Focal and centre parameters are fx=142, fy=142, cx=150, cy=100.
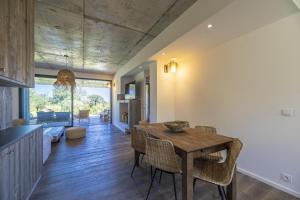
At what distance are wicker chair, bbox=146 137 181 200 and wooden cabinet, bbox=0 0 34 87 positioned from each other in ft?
5.64

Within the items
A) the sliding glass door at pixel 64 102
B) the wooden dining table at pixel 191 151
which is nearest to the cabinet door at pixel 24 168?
the wooden dining table at pixel 191 151

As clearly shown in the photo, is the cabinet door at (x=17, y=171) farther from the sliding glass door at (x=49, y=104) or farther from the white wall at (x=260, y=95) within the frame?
the sliding glass door at (x=49, y=104)

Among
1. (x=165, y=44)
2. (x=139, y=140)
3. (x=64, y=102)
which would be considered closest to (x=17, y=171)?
(x=139, y=140)

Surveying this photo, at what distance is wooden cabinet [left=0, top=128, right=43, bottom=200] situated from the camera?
1.35 meters

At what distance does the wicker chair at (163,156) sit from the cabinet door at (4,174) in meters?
1.44

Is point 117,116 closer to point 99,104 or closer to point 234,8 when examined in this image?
point 99,104

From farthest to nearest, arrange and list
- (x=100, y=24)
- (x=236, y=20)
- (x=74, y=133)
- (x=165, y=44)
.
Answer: (x=74, y=133), (x=165, y=44), (x=100, y=24), (x=236, y=20)

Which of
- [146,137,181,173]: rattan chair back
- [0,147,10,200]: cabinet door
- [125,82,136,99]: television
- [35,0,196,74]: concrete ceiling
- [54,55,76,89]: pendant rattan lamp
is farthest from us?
[125,82,136,99]: television

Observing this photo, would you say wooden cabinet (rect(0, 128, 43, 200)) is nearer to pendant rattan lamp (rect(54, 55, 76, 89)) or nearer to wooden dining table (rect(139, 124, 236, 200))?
wooden dining table (rect(139, 124, 236, 200))

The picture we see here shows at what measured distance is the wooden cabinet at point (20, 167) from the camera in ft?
4.44

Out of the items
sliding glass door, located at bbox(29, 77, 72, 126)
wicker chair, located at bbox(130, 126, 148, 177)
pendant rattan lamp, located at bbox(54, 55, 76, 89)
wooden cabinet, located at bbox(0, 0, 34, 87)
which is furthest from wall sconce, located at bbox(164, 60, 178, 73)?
sliding glass door, located at bbox(29, 77, 72, 126)

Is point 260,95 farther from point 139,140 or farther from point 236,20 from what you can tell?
point 139,140

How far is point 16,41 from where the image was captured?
163 cm

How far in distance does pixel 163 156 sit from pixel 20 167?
168cm
